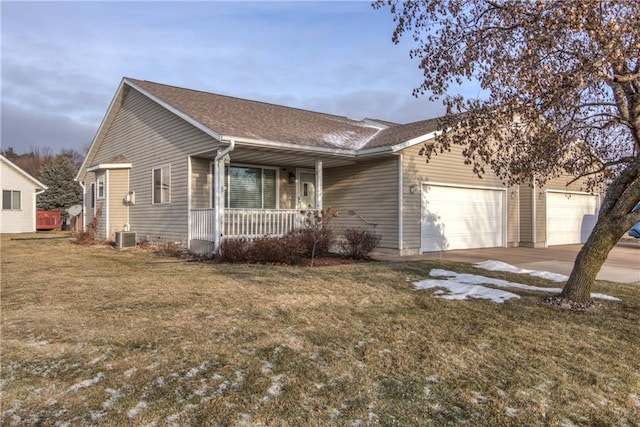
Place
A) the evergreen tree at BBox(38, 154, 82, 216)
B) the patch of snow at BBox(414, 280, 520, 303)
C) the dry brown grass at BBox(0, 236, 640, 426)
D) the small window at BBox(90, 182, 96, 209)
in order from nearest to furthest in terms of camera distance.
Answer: the dry brown grass at BBox(0, 236, 640, 426) → the patch of snow at BBox(414, 280, 520, 303) → the small window at BBox(90, 182, 96, 209) → the evergreen tree at BBox(38, 154, 82, 216)

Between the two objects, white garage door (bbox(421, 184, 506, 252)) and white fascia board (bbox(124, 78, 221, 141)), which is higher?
white fascia board (bbox(124, 78, 221, 141))

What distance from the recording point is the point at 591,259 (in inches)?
231

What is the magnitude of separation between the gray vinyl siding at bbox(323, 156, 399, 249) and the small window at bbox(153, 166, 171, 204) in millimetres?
4908

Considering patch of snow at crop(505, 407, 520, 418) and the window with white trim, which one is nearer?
patch of snow at crop(505, 407, 520, 418)

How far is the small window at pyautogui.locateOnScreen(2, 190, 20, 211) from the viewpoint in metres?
23.7

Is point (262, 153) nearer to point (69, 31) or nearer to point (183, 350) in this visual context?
point (69, 31)

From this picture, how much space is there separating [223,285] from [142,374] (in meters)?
3.56

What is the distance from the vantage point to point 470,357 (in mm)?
3988

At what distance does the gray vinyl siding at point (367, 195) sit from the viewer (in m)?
12.4

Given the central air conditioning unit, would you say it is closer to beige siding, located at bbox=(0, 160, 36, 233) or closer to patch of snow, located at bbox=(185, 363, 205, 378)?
patch of snow, located at bbox=(185, 363, 205, 378)

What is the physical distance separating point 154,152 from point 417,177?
27.4 feet

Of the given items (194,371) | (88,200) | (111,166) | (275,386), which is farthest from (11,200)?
(275,386)

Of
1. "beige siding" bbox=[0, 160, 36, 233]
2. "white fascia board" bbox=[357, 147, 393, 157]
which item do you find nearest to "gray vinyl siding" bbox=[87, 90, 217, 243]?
"white fascia board" bbox=[357, 147, 393, 157]

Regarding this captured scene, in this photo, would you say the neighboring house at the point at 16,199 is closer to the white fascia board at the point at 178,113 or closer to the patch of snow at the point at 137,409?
the white fascia board at the point at 178,113
